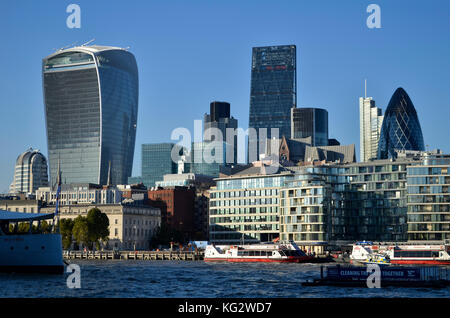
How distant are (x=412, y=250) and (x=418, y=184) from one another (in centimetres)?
4462

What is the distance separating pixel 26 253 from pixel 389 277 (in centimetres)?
4861

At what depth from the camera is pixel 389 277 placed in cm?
Result: 8269

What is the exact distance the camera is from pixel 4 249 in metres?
99.1

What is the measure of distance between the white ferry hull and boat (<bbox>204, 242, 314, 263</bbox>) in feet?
241

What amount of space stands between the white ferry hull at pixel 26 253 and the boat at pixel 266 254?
73.3 meters

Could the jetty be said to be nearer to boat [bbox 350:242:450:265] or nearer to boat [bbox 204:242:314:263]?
boat [bbox 350:242:450:265]

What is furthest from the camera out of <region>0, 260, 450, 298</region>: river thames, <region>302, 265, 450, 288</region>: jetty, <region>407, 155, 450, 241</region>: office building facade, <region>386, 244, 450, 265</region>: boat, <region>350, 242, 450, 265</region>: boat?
<region>407, 155, 450, 241</region>: office building facade

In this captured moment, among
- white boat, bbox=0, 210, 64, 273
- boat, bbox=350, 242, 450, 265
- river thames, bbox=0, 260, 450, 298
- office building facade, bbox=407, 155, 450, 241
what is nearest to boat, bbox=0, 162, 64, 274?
white boat, bbox=0, 210, 64, 273

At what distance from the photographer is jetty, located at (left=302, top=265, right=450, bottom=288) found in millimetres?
80762

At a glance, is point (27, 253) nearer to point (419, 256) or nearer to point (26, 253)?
point (26, 253)

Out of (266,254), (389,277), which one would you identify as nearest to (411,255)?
(266,254)
